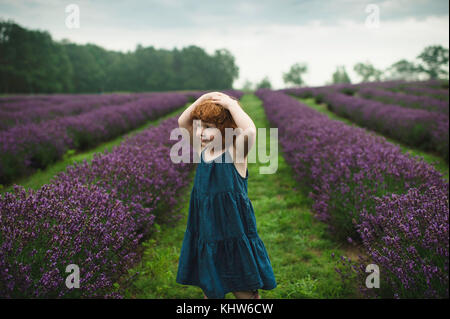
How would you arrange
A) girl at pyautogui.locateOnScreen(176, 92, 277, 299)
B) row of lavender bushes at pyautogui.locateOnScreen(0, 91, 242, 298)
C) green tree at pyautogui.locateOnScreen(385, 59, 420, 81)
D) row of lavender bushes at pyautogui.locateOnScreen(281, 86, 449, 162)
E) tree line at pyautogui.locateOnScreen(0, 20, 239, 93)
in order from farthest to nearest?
green tree at pyautogui.locateOnScreen(385, 59, 420, 81) < tree line at pyautogui.locateOnScreen(0, 20, 239, 93) < row of lavender bushes at pyautogui.locateOnScreen(281, 86, 449, 162) < girl at pyautogui.locateOnScreen(176, 92, 277, 299) < row of lavender bushes at pyautogui.locateOnScreen(0, 91, 242, 298)

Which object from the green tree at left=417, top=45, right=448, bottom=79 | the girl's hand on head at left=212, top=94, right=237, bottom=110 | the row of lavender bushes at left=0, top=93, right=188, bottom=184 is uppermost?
the green tree at left=417, top=45, right=448, bottom=79

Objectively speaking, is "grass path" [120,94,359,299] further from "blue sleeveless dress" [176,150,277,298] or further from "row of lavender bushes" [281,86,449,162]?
"row of lavender bushes" [281,86,449,162]

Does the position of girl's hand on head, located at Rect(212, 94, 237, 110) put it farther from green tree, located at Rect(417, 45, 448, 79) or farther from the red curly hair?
green tree, located at Rect(417, 45, 448, 79)

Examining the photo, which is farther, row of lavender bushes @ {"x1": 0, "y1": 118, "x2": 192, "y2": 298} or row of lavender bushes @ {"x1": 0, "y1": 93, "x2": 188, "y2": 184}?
row of lavender bushes @ {"x1": 0, "y1": 93, "x2": 188, "y2": 184}

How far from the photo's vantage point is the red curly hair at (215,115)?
1.73m

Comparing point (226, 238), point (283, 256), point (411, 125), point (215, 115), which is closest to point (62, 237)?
point (226, 238)

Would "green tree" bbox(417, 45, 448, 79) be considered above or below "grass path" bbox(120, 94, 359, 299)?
above

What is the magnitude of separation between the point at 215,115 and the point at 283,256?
2.15 metres

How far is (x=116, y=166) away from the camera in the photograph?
3.49 meters

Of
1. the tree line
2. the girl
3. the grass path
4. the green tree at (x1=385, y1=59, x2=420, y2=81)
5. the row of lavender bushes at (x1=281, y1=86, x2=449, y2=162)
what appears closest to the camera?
the girl

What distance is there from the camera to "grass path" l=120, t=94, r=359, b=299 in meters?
2.67

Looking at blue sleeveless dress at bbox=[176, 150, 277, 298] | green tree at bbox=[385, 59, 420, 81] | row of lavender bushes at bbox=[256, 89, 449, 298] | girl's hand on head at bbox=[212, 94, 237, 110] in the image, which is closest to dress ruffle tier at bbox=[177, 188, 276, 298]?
blue sleeveless dress at bbox=[176, 150, 277, 298]

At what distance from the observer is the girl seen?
173cm

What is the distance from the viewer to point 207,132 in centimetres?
178
